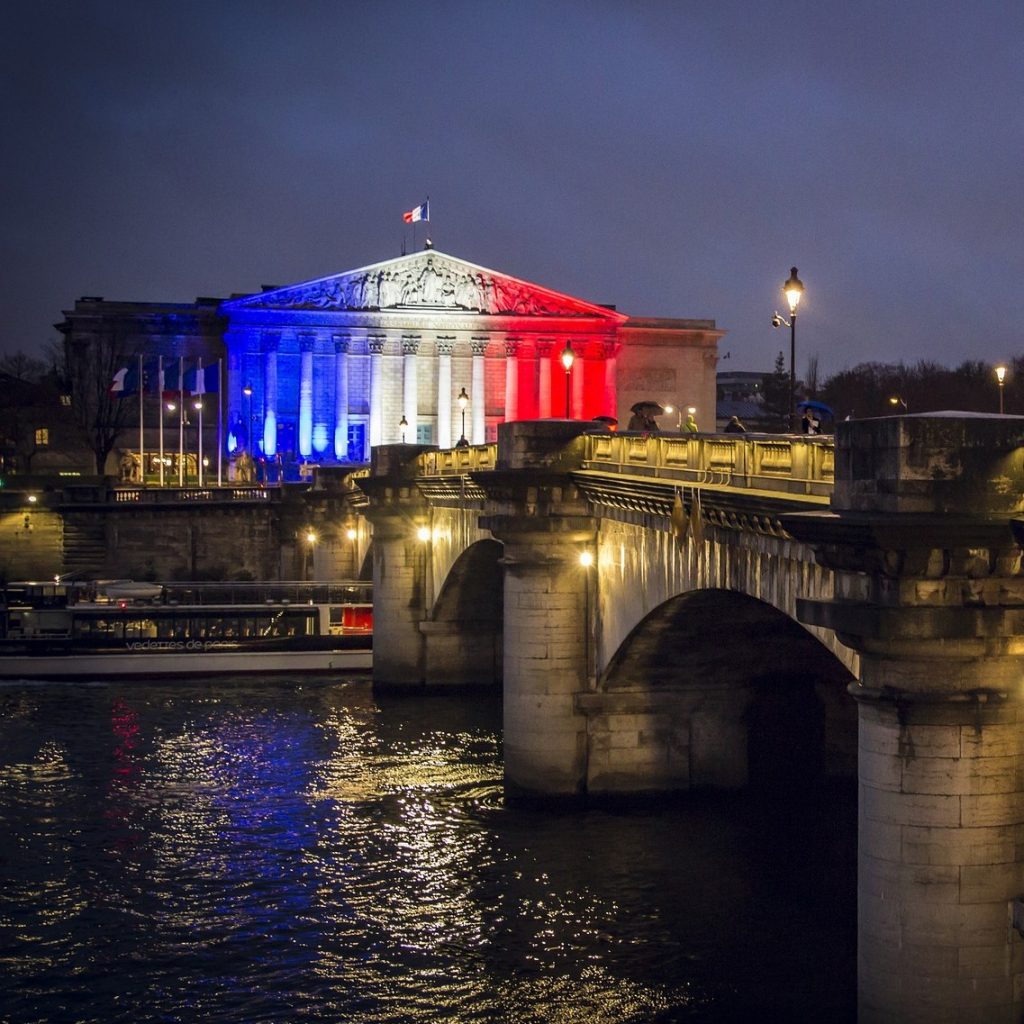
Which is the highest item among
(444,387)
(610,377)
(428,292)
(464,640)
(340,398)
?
(428,292)

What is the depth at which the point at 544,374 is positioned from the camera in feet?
452

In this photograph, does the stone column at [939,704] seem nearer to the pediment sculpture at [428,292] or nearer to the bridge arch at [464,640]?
the bridge arch at [464,640]

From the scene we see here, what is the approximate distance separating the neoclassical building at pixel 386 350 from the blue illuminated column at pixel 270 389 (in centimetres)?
11

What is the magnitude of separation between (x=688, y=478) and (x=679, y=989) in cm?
797

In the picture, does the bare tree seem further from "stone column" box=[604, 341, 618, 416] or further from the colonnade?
"stone column" box=[604, 341, 618, 416]

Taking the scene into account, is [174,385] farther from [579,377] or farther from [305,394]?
[579,377]

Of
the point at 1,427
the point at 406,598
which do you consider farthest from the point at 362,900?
the point at 1,427

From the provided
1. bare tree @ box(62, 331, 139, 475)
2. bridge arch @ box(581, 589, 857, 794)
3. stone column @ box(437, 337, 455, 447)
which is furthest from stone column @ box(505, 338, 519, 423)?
bridge arch @ box(581, 589, 857, 794)

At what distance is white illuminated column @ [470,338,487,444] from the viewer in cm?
13625

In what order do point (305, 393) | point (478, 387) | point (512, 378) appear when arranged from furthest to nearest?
1. point (512, 378)
2. point (478, 387)
3. point (305, 393)

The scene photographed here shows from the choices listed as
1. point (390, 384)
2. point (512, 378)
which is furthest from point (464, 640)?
point (512, 378)

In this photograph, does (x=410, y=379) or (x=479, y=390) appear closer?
(x=410, y=379)

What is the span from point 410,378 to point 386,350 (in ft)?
9.82

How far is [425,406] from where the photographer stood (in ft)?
449
